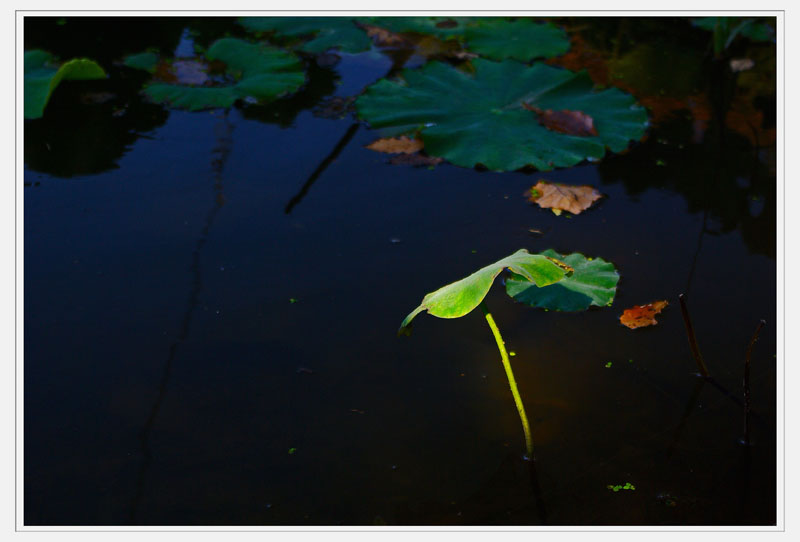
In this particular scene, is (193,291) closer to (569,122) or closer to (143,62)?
(569,122)

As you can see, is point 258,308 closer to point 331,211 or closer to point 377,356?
point 377,356

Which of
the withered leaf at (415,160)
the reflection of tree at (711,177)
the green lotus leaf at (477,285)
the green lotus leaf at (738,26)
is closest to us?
the green lotus leaf at (477,285)

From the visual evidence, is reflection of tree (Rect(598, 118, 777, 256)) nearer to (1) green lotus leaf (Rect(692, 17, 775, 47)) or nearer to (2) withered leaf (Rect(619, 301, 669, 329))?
(2) withered leaf (Rect(619, 301, 669, 329))

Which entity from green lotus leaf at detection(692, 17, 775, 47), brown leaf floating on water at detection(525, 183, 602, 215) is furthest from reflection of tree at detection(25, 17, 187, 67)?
green lotus leaf at detection(692, 17, 775, 47)

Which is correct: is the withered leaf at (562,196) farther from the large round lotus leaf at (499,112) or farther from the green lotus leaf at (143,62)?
the green lotus leaf at (143,62)

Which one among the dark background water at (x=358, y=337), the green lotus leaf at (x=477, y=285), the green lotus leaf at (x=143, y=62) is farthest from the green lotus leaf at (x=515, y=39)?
the green lotus leaf at (x=477, y=285)

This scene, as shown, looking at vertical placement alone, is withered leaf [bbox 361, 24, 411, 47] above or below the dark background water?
above
